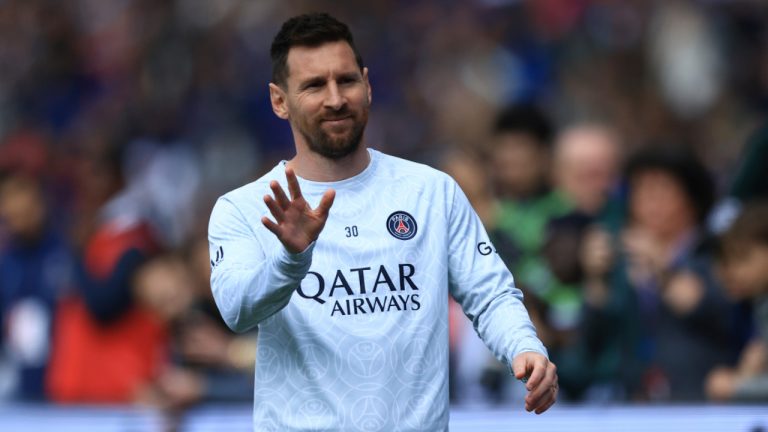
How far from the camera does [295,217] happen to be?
13.7 feet

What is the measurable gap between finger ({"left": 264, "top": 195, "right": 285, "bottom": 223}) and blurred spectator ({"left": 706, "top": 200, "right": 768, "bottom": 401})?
3141mm

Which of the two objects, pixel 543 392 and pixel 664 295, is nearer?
pixel 543 392

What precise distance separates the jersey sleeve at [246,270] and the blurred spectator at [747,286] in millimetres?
2927

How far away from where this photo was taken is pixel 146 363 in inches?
329

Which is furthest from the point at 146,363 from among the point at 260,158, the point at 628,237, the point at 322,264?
the point at 260,158

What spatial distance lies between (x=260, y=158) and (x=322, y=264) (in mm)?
9962

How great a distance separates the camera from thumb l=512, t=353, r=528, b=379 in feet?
13.9

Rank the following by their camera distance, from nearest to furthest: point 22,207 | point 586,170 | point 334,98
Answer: point 334,98, point 586,170, point 22,207

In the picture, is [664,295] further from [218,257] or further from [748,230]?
[218,257]

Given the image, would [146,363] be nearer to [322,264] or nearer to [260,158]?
A: [322,264]

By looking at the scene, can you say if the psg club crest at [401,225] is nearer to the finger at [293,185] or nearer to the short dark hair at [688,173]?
the finger at [293,185]

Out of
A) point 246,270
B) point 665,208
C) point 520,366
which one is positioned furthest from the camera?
point 665,208

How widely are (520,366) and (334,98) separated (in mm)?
1002

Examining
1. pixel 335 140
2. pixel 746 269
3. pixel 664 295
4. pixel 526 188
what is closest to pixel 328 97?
pixel 335 140
